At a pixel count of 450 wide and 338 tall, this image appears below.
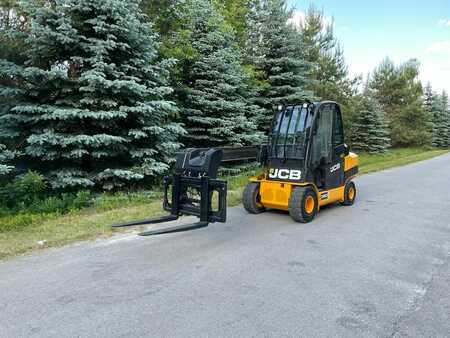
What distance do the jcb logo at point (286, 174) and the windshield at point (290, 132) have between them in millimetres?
283

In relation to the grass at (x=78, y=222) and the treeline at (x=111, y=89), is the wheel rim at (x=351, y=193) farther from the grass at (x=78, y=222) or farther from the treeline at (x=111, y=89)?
the treeline at (x=111, y=89)

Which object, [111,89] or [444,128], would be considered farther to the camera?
[444,128]

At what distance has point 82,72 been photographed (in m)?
7.04

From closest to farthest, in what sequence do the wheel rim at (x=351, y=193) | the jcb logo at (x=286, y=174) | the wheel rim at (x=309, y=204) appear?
→ the wheel rim at (x=309, y=204), the jcb logo at (x=286, y=174), the wheel rim at (x=351, y=193)

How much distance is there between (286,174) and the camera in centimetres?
611

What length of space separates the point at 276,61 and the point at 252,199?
7.90 metres

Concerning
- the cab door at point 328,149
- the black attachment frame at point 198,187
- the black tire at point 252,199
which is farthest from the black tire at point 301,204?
the black attachment frame at point 198,187

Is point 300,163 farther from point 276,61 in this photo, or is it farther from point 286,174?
point 276,61

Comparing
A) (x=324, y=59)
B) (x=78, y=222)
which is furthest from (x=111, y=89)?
(x=324, y=59)

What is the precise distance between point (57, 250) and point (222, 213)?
228cm

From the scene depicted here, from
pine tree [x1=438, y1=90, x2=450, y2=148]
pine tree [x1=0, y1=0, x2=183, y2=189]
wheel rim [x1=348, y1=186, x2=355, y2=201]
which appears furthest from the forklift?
pine tree [x1=438, y1=90, x2=450, y2=148]

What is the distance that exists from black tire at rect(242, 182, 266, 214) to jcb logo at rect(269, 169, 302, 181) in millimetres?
387

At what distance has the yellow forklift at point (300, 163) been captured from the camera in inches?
233

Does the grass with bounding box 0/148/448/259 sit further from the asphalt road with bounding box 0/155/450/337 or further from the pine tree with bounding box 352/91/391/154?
the pine tree with bounding box 352/91/391/154
